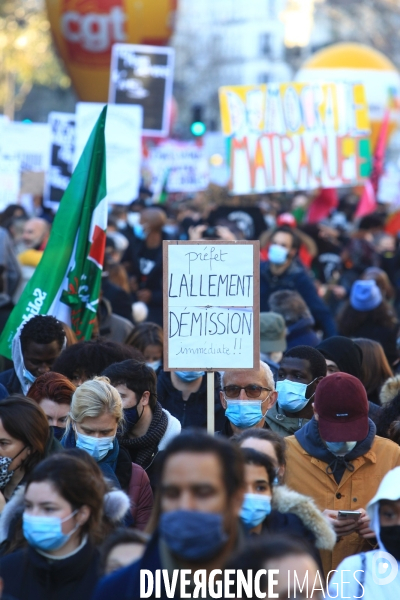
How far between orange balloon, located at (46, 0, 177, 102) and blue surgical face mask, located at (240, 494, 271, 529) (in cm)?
2740

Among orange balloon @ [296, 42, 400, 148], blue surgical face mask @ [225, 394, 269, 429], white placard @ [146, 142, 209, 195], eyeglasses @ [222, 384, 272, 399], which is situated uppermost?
orange balloon @ [296, 42, 400, 148]

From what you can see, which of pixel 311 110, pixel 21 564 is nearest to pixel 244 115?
pixel 311 110

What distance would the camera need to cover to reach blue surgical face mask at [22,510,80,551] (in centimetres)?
370

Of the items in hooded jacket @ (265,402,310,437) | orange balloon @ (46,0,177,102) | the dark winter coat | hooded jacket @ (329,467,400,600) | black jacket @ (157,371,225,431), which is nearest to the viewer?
hooded jacket @ (329,467,400,600)

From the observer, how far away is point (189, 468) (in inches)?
124

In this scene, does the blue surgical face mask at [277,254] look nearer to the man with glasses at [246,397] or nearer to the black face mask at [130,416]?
the man with glasses at [246,397]

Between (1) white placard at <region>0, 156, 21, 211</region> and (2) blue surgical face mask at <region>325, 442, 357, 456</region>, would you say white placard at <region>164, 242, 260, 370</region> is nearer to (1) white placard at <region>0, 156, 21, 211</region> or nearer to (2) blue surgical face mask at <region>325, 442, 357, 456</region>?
(2) blue surgical face mask at <region>325, 442, 357, 456</region>

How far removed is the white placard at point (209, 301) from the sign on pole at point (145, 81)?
1285 cm

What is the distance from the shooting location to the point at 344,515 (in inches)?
181

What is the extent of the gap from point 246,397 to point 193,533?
2573 millimetres

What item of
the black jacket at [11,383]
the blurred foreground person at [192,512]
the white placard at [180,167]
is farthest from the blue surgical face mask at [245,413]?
the white placard at [180,167]

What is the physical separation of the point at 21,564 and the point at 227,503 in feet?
3.12

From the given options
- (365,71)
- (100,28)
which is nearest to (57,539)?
(100,28)

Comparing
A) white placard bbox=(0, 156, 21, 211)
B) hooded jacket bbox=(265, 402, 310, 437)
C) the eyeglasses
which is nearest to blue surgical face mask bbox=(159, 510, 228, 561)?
the eyeglasses
